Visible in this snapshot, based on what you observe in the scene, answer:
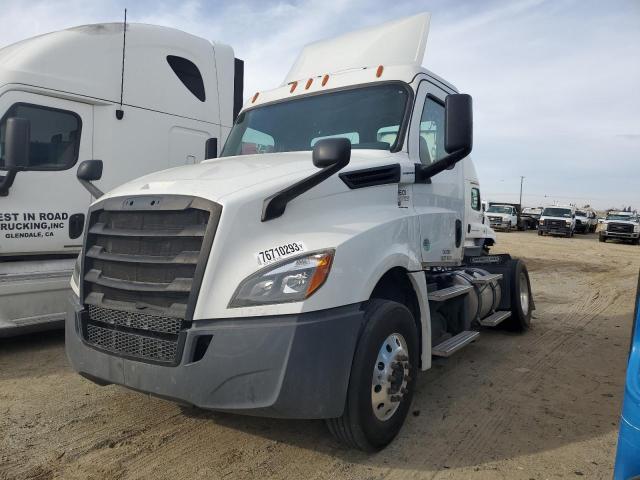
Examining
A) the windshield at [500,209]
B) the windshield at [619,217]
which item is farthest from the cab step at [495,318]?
the windshield at [500,209]

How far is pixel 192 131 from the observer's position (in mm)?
6809

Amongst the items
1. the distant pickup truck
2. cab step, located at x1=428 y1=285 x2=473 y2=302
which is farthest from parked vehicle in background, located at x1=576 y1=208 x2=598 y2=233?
cab step, located at x1=428 y1=285 x2=473 y2=302

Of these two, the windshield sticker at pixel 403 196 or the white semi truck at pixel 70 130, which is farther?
the white semi truck at pixel 70 130

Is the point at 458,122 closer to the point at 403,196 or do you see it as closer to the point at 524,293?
the point at 403,196

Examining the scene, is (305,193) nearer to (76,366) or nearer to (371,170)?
(371,170)

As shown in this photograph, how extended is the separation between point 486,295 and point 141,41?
514 cm

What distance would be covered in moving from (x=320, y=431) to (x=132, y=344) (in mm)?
1419

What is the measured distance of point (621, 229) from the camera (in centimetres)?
3184

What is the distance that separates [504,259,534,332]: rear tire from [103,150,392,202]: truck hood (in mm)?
3595

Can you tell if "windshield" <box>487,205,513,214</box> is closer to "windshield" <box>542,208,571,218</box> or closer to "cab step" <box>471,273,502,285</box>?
"windshield" <box>542,208,571,218</box>

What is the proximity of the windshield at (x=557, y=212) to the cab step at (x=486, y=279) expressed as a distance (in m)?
31.7

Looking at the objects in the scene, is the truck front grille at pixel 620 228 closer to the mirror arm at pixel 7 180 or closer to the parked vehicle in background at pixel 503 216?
the parked vehicle in background at pixel 503 216

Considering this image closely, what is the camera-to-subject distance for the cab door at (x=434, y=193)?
13.6 feet


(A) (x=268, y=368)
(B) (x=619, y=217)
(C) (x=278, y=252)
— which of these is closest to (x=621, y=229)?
(B) (x=619, y=217)
